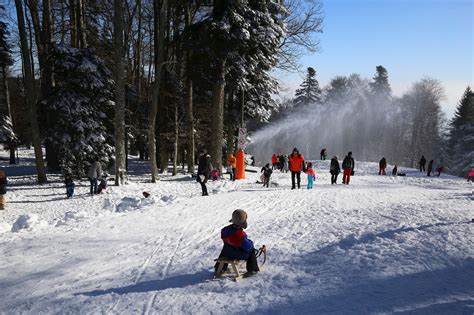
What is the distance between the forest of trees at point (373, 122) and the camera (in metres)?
56.3

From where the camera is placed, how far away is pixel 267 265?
6.11 m

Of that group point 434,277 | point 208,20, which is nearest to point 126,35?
point 208,20

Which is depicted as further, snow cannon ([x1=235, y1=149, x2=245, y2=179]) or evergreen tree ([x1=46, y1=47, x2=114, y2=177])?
snow cannon ([x1=235, y1=149, x2=245, y2=179])

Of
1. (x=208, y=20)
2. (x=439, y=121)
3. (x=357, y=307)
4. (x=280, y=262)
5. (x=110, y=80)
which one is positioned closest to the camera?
(x=357, y=307)

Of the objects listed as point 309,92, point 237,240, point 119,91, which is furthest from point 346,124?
point 237,240

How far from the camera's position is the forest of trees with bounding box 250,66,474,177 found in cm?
5625

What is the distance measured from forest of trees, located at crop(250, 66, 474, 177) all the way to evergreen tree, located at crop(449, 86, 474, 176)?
140 millimetres

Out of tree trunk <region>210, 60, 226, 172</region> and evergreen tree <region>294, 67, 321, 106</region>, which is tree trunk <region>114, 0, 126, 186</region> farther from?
evergreen tree <region>294, 67, 321, 106</region>

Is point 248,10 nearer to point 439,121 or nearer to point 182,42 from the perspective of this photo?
point 182,42

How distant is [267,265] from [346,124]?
66.5 metres

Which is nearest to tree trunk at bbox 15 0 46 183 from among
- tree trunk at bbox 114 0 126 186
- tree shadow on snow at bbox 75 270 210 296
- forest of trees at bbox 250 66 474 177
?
tree trunk at bbox 114 0 126 186

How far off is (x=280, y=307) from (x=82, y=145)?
17.2 meters

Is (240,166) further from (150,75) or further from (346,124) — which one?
(346,124)

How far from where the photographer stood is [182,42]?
1902cm
